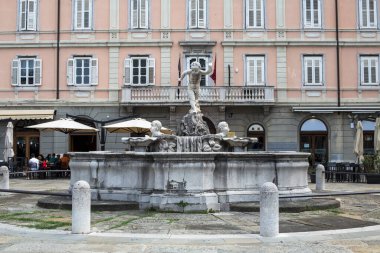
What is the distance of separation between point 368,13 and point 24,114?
21.3 m

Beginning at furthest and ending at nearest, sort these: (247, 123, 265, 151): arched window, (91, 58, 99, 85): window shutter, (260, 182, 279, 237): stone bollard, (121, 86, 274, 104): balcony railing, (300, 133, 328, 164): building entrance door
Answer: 1. (91, 58, 99, 85): window shutter
2. (300, 133, 328, 164): building entrance door
3. (247, 123, 265, 151): arched window
4. (121, 86, 274, 104): balcony railing
5. (260, 182, 279, 237): stone bollard

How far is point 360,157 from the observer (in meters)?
24.7

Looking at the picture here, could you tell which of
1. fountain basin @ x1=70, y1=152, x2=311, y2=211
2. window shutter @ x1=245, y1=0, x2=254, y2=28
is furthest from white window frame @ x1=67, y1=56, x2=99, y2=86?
fountain basin @ x1=70, y1=152, x2=311, y2=211

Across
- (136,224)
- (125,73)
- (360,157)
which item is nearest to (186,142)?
(136,224)

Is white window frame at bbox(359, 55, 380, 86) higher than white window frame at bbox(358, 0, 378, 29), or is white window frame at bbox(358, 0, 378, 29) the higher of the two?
white window frame at bbox(358, 0, 378, 29)

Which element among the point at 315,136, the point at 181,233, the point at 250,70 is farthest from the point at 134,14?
the point at 181,233

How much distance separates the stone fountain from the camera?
40.9 ft

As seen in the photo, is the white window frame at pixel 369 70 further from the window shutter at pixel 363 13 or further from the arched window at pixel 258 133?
the arched window at pixel 258 133

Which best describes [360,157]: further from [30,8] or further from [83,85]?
[30,8]

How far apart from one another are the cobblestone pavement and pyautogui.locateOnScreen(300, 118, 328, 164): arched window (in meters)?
19.7

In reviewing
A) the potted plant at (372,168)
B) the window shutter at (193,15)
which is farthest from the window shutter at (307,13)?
the potted plant at (372,168)

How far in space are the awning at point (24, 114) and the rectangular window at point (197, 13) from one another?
995 centimetres

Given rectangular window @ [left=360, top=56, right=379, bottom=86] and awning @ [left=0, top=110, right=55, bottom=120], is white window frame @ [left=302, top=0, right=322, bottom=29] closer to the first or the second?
rectangular window @ [left=360, top=56, right=379, bottom=86]

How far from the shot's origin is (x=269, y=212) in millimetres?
9406
